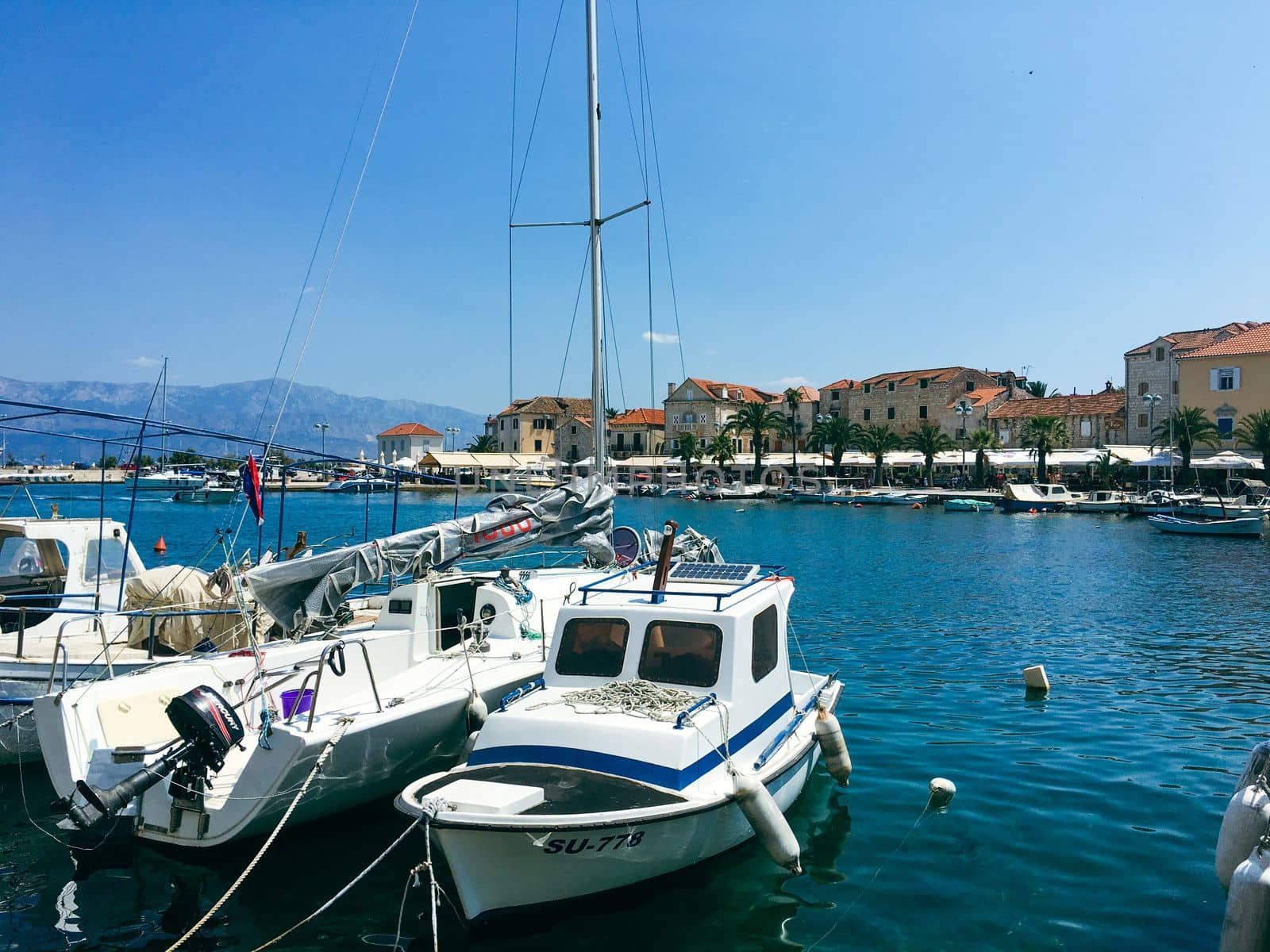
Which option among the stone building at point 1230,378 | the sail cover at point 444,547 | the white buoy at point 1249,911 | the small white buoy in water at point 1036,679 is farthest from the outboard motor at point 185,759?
the stone building at point 1230,378

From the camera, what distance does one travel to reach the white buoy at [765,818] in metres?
8.62

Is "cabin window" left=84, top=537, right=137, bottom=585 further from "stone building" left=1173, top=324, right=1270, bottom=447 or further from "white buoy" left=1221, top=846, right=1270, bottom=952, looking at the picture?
"stone building" left=1173, top=324, right=1270, bottom=447

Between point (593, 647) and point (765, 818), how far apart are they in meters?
2.88

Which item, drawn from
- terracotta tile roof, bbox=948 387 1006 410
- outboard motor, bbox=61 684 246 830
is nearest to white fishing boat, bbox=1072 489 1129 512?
terracotta tile roof, bbox=948 387 1006 410

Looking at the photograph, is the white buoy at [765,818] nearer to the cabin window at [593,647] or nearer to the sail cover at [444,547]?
the cabin window at [593,647]

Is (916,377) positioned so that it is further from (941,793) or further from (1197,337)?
(941,793)

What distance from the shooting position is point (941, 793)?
11.8 meters

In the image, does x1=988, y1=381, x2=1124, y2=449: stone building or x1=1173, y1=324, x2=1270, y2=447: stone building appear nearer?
x1=1173, y1=324, x2=1270, y2=447: stone building

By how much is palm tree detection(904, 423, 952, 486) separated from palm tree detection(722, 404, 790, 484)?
47.3ft

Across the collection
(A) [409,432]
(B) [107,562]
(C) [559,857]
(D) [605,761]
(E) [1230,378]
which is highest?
(E) [1230,378]

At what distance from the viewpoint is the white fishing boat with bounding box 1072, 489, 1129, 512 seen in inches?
2815

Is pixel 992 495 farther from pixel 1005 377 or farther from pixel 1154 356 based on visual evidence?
pixel 1005 377

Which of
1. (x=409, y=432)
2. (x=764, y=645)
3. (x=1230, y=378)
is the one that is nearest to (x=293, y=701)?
(x=764, y=645)

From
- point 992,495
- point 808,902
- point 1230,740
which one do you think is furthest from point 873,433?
point 808,902
